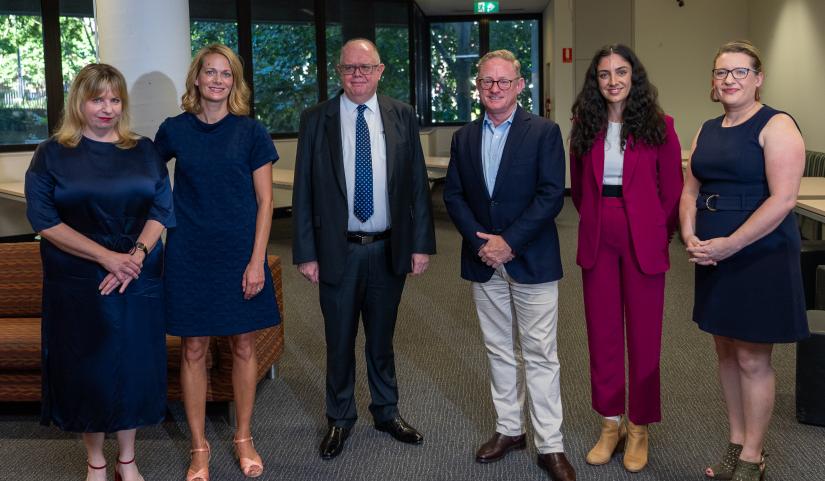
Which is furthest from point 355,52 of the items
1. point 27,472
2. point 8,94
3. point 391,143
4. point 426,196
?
point 8,94

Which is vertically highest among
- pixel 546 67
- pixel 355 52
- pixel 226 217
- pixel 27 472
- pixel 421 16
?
pixel 421 16

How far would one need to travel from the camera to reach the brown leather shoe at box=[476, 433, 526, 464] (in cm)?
343

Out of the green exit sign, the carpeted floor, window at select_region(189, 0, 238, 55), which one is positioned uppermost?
the green exit sign

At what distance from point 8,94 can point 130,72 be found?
6223 millimetres

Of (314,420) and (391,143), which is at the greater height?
(391,143)

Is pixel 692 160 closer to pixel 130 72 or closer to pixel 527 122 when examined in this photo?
pixel 527 122

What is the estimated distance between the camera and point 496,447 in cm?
344

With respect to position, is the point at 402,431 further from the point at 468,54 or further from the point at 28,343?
the point at 468,54

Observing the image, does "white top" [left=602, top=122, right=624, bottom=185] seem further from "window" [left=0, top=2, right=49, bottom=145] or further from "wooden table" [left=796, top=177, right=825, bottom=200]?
"window" [left=0, top=2, right=49, bottom=145]

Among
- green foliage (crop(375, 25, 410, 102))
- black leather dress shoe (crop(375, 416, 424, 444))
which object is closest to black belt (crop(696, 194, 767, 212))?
black leather dress shoe (crop(375, 416, 424, 444))

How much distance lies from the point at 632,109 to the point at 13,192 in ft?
22.8

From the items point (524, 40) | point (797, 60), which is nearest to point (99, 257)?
point (797, 60)

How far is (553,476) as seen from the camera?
322 cm

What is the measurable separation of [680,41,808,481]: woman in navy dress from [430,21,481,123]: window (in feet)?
42.7
